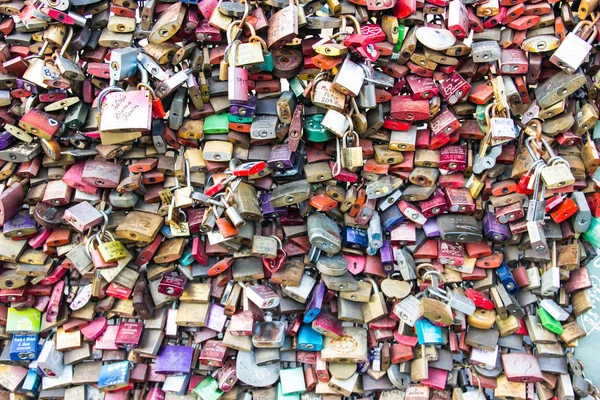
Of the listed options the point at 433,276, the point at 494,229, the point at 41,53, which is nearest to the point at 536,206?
the point at 494,229

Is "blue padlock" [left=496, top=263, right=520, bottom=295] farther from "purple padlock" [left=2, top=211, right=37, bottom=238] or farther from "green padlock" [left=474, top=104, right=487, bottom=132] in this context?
"purple padlock" [left=2, top=211, right=37, bottom=238]

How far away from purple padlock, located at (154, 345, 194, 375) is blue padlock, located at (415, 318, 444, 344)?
117 centimetres

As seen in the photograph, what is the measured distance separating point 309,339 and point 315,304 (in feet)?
0.71

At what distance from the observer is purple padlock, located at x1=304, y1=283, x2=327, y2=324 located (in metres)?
2.69

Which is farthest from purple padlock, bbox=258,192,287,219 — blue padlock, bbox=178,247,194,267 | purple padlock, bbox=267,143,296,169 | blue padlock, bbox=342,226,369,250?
blue padlock, bbox=178,247,194,267

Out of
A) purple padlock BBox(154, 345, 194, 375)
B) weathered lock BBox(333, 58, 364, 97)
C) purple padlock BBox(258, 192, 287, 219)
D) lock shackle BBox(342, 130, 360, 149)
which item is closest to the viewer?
weathered lock BBox(333, 58, 364, 97)

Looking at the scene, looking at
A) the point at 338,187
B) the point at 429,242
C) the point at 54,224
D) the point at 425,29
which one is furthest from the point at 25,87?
the point at 429,242

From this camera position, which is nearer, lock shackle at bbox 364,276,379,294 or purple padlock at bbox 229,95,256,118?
purple padlock at bbox 229,95,256,118

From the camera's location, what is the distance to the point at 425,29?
2.48 metres

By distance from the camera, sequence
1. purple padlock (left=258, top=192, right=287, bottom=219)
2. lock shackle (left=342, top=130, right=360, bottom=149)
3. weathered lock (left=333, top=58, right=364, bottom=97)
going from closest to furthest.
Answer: weathered lock (left=333, top=58, right=364, bottom=97) → lock shackle (left=342, top=130, right=360, bottom=149) → purple padlock (left=258, top=192, right=287, bottom=219)

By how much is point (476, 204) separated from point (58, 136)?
210cm

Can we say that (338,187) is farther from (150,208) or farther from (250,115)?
(150,208)

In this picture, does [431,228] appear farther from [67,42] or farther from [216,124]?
[67,42]

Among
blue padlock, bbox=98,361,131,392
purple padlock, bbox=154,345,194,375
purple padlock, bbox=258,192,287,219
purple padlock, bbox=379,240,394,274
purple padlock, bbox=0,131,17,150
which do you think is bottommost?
blue padlock, bbox=98,361,131,392
